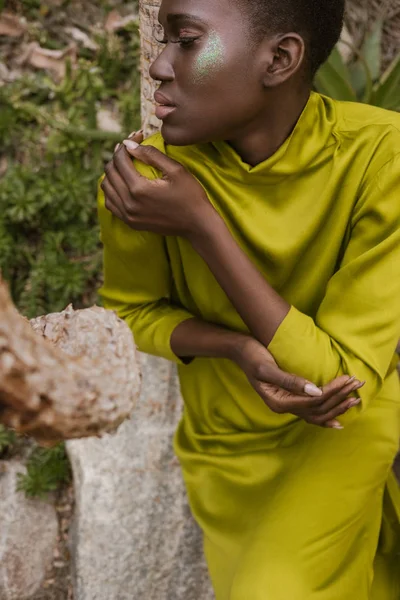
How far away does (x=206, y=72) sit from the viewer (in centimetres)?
156

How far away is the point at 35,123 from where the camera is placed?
3.53 m

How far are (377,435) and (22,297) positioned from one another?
154 centimetres

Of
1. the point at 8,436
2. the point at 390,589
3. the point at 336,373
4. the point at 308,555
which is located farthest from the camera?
the point at 8,436

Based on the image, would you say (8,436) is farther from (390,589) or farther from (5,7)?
(5,7)

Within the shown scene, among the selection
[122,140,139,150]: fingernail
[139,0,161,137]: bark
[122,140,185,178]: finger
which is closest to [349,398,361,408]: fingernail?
[122,140,185,178]: finger

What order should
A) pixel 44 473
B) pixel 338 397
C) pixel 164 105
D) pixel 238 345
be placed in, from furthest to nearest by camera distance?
pixel 44 473
pixel 238 345
pixel 338 397
pixel 164 105

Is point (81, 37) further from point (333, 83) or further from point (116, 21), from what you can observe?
point (333, 83)

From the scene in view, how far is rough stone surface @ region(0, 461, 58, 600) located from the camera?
272 centimetres

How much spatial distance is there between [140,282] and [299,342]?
0.51 m

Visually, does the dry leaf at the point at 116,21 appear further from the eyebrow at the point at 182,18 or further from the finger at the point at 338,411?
the finger at the point at 338,411

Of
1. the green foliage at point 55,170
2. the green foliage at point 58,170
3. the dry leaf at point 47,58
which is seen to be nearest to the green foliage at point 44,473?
the green foliage at point 55,170

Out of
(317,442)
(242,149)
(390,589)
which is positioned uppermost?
(242,149)

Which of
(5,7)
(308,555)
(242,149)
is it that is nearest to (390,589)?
(308,555)

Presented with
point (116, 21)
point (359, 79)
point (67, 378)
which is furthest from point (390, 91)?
point (67, 378)
